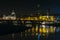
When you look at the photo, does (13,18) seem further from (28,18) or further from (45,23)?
(45,23)

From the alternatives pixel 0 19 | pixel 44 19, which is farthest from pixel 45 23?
pixel 0 19

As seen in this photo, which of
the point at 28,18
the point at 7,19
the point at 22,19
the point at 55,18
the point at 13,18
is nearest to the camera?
the point at 7,19

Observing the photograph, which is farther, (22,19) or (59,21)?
(59,21)

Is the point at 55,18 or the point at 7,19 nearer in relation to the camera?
the point at 7,19

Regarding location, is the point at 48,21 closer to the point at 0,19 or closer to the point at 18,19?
the point at 18,19

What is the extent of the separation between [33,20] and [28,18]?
2.25 meters

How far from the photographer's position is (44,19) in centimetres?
4297

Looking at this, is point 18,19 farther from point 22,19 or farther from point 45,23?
point 45,23

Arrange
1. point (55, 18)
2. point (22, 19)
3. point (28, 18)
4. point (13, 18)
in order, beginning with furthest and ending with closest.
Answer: point (55, 18), point (28, 18), point (22, 19), point (13, 18)

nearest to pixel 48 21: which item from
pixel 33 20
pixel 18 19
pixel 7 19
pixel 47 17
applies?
pixel 47 17

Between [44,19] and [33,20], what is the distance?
4.74m

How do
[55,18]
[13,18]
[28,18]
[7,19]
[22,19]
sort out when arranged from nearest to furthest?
[7,19] → [13,18] → [22,19] → [28,18] → [55,18]

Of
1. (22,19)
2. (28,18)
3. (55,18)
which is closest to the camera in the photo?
(22,19)

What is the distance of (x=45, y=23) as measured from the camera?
4478 cm
